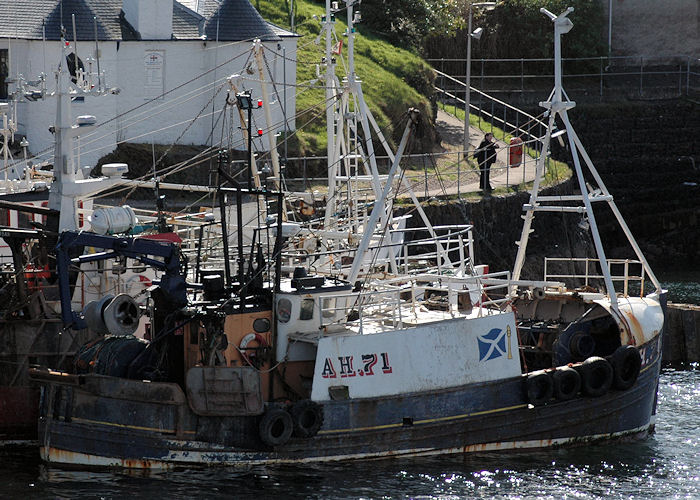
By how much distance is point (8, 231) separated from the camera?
20.7 metres

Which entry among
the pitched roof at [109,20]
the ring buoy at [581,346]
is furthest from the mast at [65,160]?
the pitched roof at [109,20]

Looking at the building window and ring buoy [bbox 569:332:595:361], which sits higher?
the building window

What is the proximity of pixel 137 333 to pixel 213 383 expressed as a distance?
4.29 metres

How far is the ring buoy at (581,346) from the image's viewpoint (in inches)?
850

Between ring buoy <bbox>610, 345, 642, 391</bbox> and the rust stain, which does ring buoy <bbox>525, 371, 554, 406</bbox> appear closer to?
ring buoy <bbox>610, 345, 642, 391</bbox>

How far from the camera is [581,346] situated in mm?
21641

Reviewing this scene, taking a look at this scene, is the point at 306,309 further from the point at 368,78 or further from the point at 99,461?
the point at 368,78

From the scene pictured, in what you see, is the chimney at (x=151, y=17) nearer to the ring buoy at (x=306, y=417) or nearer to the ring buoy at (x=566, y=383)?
the ring buoy at (x=306, y=417)

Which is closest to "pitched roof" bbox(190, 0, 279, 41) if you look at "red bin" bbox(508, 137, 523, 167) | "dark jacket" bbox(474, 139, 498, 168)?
"dark jacket" bbox(474, 139, 498, 168)

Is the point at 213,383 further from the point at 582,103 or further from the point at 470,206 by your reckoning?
the point at 582,103

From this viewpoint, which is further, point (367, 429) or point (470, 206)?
point (470, 206)

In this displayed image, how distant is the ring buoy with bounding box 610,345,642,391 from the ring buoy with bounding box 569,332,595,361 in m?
0.75

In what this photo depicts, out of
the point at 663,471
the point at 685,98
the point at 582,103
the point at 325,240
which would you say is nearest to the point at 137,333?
the point at 325,240

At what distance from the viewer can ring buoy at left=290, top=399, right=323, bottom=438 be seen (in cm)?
1888
